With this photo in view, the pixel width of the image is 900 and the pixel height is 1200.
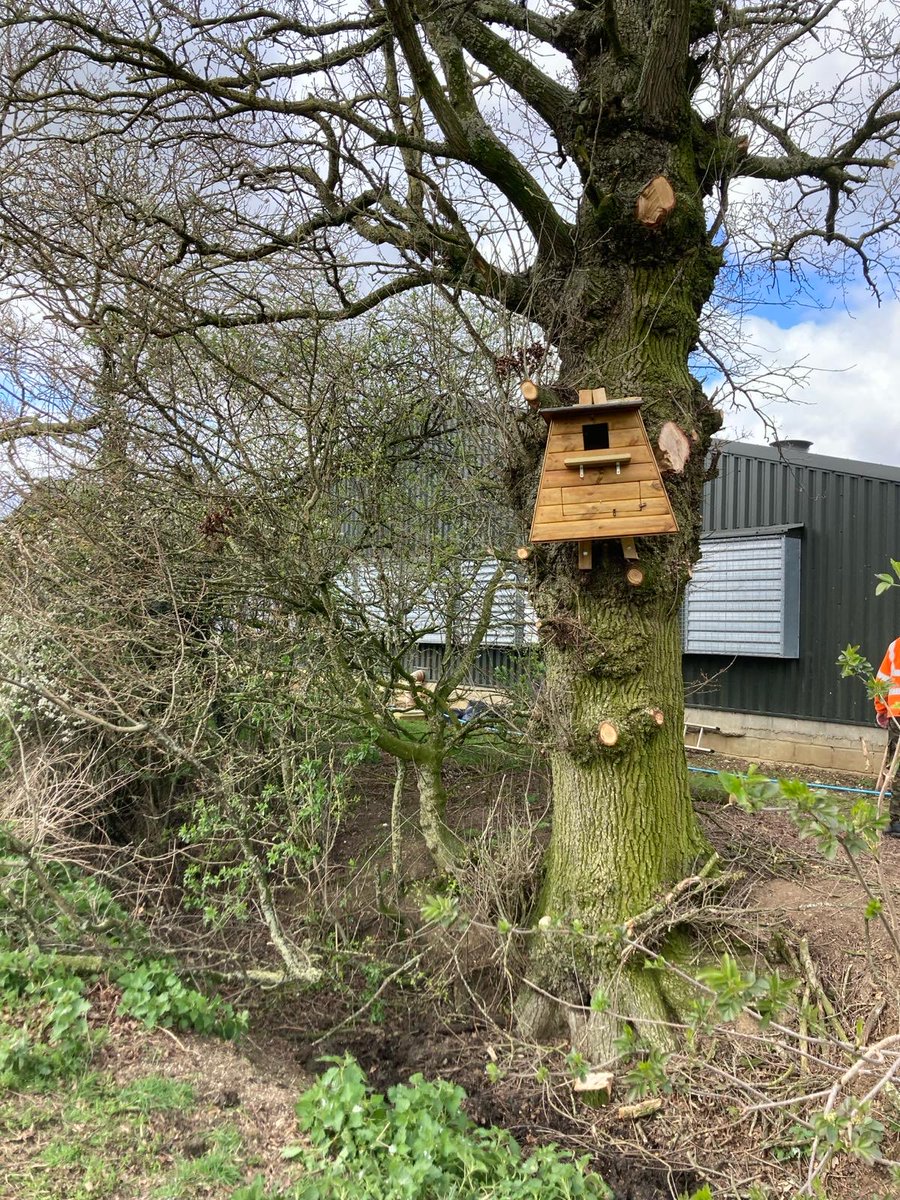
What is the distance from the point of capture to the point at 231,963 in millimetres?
4695

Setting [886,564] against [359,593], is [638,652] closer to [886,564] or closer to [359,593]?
[359,593]

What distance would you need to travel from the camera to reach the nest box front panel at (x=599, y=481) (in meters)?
3.64

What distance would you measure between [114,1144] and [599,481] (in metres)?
3.50

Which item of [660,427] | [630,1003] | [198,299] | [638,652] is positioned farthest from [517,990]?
[198,299]

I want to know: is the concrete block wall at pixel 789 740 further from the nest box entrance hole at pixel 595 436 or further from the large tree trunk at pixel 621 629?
the nest box entrance hole at pixel 595 436

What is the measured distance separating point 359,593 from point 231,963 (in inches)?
104

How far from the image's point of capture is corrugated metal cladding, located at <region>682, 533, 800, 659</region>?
9938mm

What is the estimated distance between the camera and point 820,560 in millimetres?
9820

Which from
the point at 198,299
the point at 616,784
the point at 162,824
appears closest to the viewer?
the point at 616,784

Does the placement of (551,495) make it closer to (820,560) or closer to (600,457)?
(600,457)

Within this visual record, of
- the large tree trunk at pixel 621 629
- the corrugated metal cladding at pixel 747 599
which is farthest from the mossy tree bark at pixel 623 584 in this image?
the corrugated metal cladding at pixel 747 599

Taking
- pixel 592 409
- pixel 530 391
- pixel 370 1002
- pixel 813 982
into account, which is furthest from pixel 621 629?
pixel 370 1002

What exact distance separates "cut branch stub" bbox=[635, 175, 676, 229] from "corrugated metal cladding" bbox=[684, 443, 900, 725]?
17.1 feet

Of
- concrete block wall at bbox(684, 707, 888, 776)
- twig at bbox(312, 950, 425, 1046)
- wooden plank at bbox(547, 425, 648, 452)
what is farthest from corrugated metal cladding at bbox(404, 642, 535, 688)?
concrete block wall at bbox(684, 707, 888, 776)
